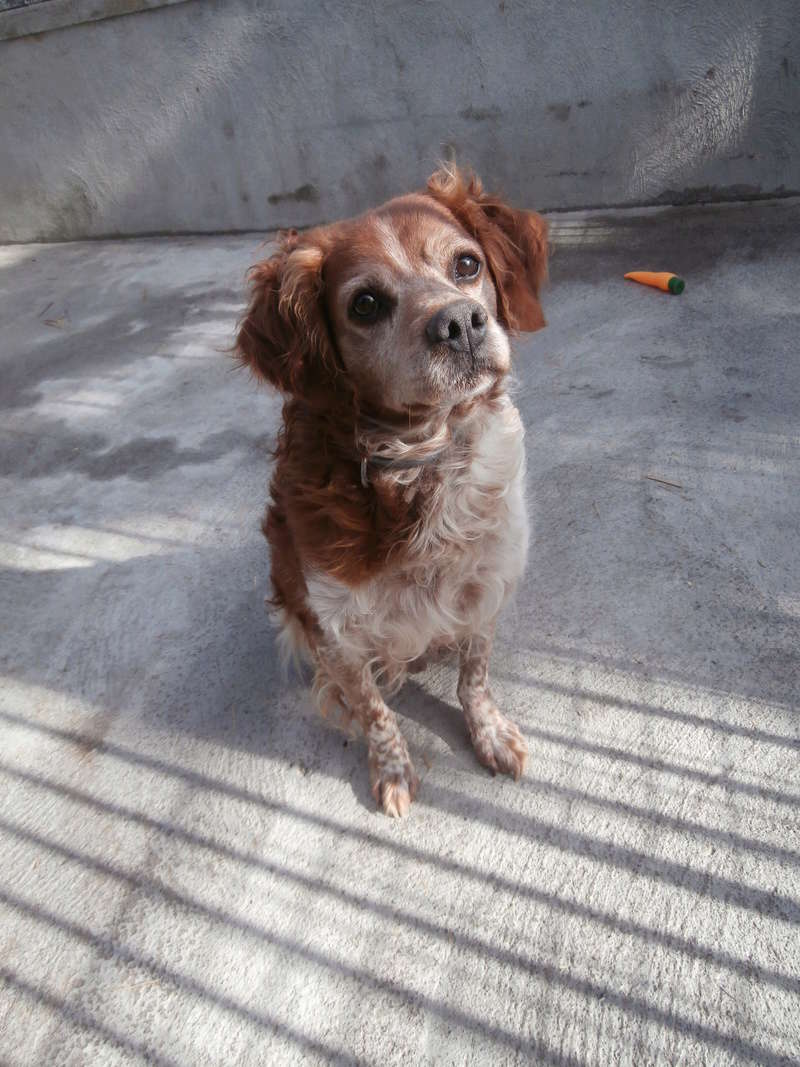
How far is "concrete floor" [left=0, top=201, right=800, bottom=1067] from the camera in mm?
1627

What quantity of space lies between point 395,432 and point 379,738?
87 centimetres

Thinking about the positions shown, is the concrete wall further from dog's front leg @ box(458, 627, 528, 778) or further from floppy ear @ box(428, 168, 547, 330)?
dog's front leg @ box(458, 627, 528, 778)

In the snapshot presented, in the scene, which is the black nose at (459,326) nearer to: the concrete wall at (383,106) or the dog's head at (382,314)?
the dog's head at (382,314)

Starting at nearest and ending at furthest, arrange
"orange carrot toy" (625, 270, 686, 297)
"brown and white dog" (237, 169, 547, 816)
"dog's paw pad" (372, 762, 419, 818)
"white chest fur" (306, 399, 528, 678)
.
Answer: "brown and white dog" (237, 169, 547, 816), "white chest fur" (306, 399, 528, 678), "dog's paw pad" (372, 762, 419, 818), "orange carrot toy" (625, 270, 686, 297)

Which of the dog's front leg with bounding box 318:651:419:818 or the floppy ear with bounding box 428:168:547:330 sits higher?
the floppy ear with bounding box 428:168:547:330

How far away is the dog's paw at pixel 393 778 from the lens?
2.02 metres

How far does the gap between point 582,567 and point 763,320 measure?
1806 millimetres

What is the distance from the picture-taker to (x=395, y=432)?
1.83 m

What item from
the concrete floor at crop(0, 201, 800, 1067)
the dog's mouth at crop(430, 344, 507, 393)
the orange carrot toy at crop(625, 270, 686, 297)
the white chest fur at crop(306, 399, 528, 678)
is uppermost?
the dog's mouth at crop(430, 344, 507, 393)

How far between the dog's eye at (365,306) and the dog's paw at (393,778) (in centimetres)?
116

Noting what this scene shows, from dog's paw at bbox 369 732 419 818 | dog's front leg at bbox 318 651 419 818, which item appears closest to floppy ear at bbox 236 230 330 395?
dog's front leg at bbox 318 651 419 818

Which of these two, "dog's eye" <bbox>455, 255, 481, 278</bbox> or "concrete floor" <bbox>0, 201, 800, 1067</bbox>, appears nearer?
"concrete floor" <bbox>0, 201, 800, 1067</bbox>

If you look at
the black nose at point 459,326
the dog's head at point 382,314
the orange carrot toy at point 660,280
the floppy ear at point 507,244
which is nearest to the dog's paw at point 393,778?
the dog's head at point 382,314

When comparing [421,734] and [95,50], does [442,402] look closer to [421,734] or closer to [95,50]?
[421,734]
